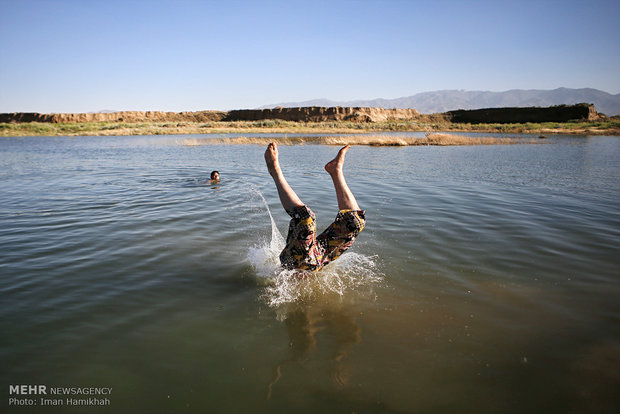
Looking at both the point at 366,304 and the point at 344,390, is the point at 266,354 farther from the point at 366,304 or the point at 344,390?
the point at 366,304

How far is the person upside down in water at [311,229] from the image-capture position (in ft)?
12.6

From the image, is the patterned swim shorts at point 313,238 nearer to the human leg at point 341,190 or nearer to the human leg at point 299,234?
the human leg at point 299,234

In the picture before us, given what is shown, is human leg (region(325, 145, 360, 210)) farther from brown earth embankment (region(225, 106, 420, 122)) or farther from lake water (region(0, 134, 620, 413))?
brown earth embankment (region(225, 106, 420, 122))

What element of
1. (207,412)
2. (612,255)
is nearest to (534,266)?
(612,255)

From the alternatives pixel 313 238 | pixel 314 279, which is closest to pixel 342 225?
pixel 313 238

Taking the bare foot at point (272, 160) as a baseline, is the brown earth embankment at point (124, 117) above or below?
above

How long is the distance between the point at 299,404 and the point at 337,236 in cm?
199

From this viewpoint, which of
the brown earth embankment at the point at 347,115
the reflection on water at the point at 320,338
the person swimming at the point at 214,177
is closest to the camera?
the reflection on water at the point at 320,338

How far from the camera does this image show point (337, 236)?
4.11m

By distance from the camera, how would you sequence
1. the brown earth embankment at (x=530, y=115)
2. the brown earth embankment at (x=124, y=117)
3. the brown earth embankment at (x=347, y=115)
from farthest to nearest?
1. the brown earth embankment at (x=124, y=117)
2. the brown earth embankment at (x=347, y=115)
3. the brown earth embankment at (x=530, y=115)

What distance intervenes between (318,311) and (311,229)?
89cm

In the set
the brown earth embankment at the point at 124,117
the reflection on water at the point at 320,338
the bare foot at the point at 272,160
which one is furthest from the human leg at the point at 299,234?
the brown earth embankment at the point at 124,117

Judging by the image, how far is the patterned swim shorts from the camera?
3830 millimetres

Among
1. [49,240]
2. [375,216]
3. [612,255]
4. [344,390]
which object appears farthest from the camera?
[375,216]
